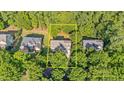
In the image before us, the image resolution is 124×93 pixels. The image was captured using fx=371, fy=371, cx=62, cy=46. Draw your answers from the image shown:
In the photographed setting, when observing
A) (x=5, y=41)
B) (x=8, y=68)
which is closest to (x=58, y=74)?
(x=8, y=68)

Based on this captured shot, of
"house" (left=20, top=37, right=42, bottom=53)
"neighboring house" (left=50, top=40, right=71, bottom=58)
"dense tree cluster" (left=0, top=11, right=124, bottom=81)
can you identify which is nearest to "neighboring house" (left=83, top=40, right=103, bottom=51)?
"dense tree cluster" (left=0, top=11, right=124, bottom=81)

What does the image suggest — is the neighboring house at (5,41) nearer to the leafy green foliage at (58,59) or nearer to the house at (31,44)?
the house at (31,44)

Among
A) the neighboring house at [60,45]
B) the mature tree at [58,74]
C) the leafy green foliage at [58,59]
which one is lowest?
the mature tree at [58,74]

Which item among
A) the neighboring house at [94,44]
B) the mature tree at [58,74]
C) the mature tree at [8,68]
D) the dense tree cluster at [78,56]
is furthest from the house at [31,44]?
the neighboring house at [94,44]

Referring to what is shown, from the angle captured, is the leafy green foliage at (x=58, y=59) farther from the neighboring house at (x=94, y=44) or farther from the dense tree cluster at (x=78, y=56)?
the neighboring house at (x=94, y=44)

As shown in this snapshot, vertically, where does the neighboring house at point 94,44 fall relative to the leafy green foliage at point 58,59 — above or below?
above

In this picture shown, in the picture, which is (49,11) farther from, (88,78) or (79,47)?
(88,78)

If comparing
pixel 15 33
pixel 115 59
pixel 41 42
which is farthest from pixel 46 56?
pixel 115 59
